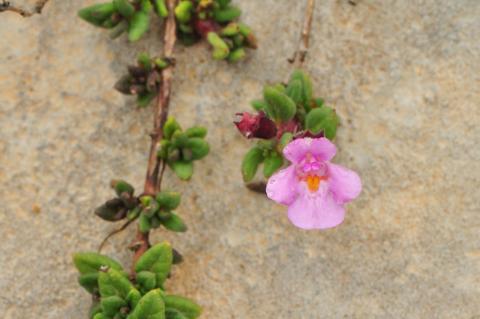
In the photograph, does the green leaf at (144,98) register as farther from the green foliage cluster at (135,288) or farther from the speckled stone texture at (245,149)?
the green foliage cluster at (135,288)

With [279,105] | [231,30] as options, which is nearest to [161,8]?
[231,30]

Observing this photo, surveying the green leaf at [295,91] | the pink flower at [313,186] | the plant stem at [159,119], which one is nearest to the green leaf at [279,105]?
the green leaf at [295,91]

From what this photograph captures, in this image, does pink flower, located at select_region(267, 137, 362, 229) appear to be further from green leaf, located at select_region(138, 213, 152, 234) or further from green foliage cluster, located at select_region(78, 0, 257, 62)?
green foliage cluster, located at select_region(78, 0, 257, 62)

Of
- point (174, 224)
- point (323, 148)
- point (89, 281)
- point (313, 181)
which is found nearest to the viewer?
point (323, 148)

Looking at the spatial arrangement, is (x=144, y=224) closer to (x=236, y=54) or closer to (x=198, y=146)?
(x=198, y=146)

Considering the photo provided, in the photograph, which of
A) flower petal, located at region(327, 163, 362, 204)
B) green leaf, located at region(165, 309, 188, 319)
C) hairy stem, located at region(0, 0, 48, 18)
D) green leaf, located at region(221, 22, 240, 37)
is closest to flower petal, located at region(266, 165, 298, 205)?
flower petal, located at region(327, 163, 362, 204)

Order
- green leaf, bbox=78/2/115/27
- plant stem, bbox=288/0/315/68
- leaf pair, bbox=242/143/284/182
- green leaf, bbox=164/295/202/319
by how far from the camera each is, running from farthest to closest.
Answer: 1. plant stem, bbox=288/0/315/68
2. green leaf, bbox=78/2/115/27
3. leaf pair, bbox=242/143/284/182
4. green leaf, bbox=164/295/202/319
